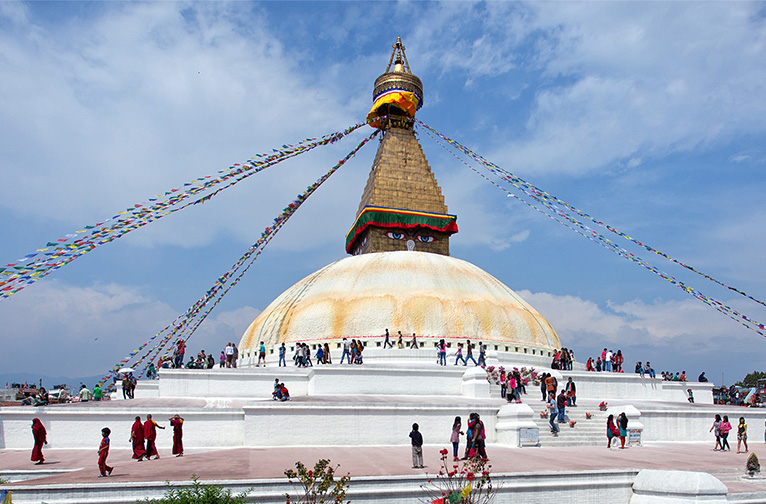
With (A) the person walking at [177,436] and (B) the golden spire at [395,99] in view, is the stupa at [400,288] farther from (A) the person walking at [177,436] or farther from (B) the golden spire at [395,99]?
(A) the person walking at [177,436]

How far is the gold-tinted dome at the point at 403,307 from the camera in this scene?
19391 mm

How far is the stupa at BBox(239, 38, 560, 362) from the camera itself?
63.9 feet

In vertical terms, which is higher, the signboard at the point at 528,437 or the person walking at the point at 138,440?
the person walking at the point at 138,440

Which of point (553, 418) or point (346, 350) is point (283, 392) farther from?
point (553, 418)

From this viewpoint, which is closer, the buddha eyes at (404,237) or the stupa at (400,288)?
the stupa at (400,288)

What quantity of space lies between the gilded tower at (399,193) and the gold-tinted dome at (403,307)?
2.18 m

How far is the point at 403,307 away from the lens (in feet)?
64.3

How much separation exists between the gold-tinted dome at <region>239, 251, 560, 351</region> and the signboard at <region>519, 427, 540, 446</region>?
6963 millimetres

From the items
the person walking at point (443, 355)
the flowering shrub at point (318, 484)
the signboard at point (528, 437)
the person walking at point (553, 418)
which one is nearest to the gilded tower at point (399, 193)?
the person walking at point (443, 355)

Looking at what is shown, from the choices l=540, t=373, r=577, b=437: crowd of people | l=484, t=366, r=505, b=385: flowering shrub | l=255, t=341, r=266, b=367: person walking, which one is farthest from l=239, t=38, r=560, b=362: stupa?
l=540, t=373, r=577, b=437: crowd of people

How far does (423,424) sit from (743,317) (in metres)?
10.1

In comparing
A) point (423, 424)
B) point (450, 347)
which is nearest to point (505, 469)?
point (423, 424)

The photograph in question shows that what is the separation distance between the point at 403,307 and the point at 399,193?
7.19m

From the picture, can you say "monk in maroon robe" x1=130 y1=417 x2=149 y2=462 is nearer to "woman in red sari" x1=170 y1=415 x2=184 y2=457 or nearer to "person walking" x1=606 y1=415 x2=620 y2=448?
"woman in red sari" x1=170 y1=415 x2=184 y2=457
